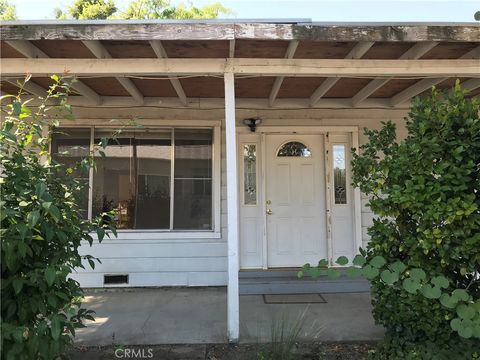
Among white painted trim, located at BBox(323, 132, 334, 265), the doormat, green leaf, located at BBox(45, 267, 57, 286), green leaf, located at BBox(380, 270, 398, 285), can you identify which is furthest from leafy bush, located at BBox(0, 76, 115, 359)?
white painted trim, located at BBox(323, 132, 334, 265)

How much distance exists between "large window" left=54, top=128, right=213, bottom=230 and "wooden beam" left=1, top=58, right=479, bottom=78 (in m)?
1.96

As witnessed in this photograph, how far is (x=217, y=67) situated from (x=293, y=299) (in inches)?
120

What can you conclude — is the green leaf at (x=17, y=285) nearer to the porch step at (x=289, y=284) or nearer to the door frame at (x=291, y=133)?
the porch step at (x=289, y=284)

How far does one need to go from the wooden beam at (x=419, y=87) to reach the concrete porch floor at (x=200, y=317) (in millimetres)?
2754

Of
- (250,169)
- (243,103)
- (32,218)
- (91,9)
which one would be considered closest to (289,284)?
(250,169)

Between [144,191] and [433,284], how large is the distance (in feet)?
14.1

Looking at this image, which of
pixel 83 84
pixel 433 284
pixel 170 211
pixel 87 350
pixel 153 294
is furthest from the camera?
pixel 170 211

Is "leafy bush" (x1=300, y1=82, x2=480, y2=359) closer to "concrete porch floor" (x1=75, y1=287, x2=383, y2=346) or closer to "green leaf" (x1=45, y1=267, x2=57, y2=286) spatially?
"concrete porch floor" (x1=75, y1=287, x2=383, y2=346)

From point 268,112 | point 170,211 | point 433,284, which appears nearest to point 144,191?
point 170,211

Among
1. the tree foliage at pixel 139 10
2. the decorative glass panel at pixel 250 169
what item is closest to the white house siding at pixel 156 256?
the decorative glass panel at pixel 250 169

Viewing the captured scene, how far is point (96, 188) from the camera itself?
5902 millimetres

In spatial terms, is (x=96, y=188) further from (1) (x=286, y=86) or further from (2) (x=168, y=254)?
(1) (x=286, y=86)

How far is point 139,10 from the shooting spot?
2281cm

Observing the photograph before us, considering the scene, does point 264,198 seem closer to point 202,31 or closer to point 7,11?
point 202,31
